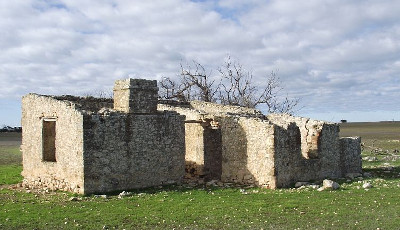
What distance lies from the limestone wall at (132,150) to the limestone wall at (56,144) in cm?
44

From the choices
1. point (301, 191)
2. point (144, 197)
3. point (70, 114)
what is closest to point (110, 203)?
point (144, 197)

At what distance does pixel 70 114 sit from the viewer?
55.7 feet

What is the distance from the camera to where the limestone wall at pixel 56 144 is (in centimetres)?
1653

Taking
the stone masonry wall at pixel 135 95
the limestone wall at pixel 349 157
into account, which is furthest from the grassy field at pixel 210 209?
the limestone wall at pixel 349 157

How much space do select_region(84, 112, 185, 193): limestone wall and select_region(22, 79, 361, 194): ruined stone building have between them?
0.04 metres

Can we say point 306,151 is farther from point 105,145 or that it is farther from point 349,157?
point 105,145

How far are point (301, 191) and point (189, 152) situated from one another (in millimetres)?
6340

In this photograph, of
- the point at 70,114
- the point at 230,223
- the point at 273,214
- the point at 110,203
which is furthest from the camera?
the point at 70,114

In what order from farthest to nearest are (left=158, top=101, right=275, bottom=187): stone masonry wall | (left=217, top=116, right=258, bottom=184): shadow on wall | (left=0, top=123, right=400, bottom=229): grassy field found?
A: (left=217, top=116, right=258, bottom=184): shadow on wall
(left=158, top=101, right=275, bottom=187): stone masonry wall
(left=0, top=123, right=400, bottom=229): grassy field

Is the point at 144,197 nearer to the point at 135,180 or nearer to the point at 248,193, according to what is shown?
the point at 135,180

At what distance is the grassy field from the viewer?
11.6 m

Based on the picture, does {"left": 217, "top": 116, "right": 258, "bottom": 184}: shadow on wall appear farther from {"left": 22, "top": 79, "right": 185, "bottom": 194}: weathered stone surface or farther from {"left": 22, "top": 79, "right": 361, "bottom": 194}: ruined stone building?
{"left": 22, "top": 79, "right": 185, "bottom": 194}: weathered stone surface

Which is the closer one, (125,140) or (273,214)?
(273,214)

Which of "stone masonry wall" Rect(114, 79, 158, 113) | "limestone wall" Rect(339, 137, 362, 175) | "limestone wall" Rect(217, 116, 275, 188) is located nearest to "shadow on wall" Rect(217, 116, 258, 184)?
"limestone wall" Rect(217, 116, 275, 188)
